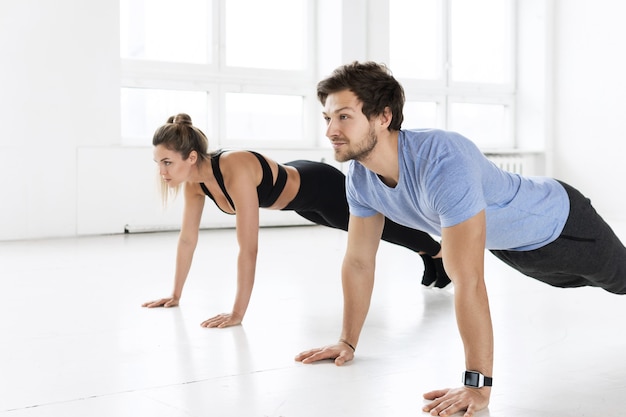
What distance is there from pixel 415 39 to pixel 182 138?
5686 mm

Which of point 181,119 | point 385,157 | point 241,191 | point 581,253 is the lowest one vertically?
point 581,253

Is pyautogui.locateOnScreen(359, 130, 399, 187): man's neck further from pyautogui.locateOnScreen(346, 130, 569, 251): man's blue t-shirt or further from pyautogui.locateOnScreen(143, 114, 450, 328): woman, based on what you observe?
pyautogui.locateOnScreen(143, 114, 450, 328): woman

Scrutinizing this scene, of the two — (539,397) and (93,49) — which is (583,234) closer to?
(539,397)

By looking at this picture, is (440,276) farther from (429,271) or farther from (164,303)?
(164,303)

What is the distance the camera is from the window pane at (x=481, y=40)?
848 centimetres

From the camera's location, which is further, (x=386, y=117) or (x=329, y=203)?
(x=329, y=203)

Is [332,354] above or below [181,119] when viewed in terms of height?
below

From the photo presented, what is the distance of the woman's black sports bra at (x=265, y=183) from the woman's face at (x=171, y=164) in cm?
10

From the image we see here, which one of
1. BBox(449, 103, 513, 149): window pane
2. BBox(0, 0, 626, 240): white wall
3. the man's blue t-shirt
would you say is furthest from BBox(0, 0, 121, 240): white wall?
the man's blue t-shirt

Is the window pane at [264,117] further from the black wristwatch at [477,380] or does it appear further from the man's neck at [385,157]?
the black wristwatch at [477,380]

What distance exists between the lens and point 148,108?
6688mm

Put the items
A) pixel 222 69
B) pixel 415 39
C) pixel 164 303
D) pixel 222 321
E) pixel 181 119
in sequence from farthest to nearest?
pixel 415 39 < pixel 222 69 < pixel 164 303 < pixel 181 119 < pixel 222 321

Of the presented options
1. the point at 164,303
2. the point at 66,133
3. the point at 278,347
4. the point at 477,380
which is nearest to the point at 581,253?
the point at 477,380

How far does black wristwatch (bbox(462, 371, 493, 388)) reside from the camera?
179cm
